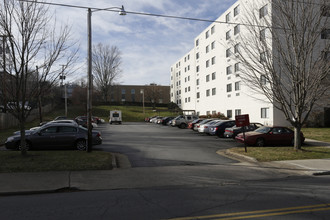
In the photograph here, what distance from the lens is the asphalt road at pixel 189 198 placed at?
5.03m

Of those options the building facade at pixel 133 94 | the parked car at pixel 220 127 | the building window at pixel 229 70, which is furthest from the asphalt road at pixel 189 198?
the building facade at pixel 133 94

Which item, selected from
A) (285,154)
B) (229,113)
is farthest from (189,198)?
(229,113)

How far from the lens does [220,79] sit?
143 feet

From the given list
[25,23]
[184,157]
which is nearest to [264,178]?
[184,157]

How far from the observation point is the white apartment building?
32.1m

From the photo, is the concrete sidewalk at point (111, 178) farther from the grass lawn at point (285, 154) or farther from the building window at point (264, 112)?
the building window at point (264, 112)

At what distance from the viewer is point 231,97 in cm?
3959

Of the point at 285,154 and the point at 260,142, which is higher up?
the point at 260,142

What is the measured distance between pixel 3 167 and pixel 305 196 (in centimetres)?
917

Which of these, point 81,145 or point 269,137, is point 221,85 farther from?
point 81,145

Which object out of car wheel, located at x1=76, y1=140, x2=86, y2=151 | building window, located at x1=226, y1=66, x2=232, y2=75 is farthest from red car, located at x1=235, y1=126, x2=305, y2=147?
building window, located at x1=226, y1=66, x2=232, y2=75

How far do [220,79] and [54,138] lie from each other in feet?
113

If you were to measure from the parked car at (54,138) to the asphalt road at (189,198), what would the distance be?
198 inches

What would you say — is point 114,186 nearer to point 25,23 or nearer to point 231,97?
point 25,23
